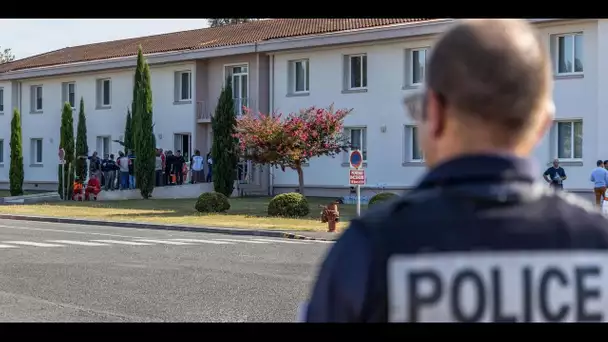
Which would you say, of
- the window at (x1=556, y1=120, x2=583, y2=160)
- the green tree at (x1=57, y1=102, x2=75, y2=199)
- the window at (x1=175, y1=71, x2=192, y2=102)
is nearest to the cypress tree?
the window at (x1=175, y1=71, x2=192, y2=102)

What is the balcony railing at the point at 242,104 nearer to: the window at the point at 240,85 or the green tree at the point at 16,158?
the window at the point at 240,85

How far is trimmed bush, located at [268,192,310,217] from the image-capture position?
94.2 ft

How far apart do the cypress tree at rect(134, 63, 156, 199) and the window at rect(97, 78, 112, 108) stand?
5.49 metres

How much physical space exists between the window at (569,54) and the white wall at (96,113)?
17647 mm

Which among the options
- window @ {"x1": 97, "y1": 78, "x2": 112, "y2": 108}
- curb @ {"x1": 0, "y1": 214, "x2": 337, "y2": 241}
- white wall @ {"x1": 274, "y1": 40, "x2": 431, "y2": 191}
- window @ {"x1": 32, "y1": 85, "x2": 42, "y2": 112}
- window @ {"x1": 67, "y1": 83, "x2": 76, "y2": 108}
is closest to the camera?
curb @ {"x1": 0, "y1": 214, "x2": 337, "y2": 241}

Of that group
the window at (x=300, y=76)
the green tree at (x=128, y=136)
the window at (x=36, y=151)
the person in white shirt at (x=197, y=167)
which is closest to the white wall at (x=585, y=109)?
the window at (x=300, y=76)

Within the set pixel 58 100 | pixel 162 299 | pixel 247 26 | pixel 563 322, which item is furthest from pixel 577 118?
pixel 563 322

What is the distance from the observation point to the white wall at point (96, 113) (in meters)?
44.9

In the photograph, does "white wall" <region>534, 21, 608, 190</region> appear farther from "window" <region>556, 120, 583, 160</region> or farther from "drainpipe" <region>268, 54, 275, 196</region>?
"drainpipe" <region>268, 54, 275, 196</region>

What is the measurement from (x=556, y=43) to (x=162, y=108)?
65.7ft

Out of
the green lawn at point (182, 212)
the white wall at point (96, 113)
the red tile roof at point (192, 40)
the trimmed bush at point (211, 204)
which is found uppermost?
the red tile roof at point (192, 40)

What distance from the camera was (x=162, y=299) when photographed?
11500mm

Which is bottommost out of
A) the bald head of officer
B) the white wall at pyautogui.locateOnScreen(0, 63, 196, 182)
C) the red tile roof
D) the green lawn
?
the green lawn

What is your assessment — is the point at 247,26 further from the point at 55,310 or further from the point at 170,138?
the point at 55,310
